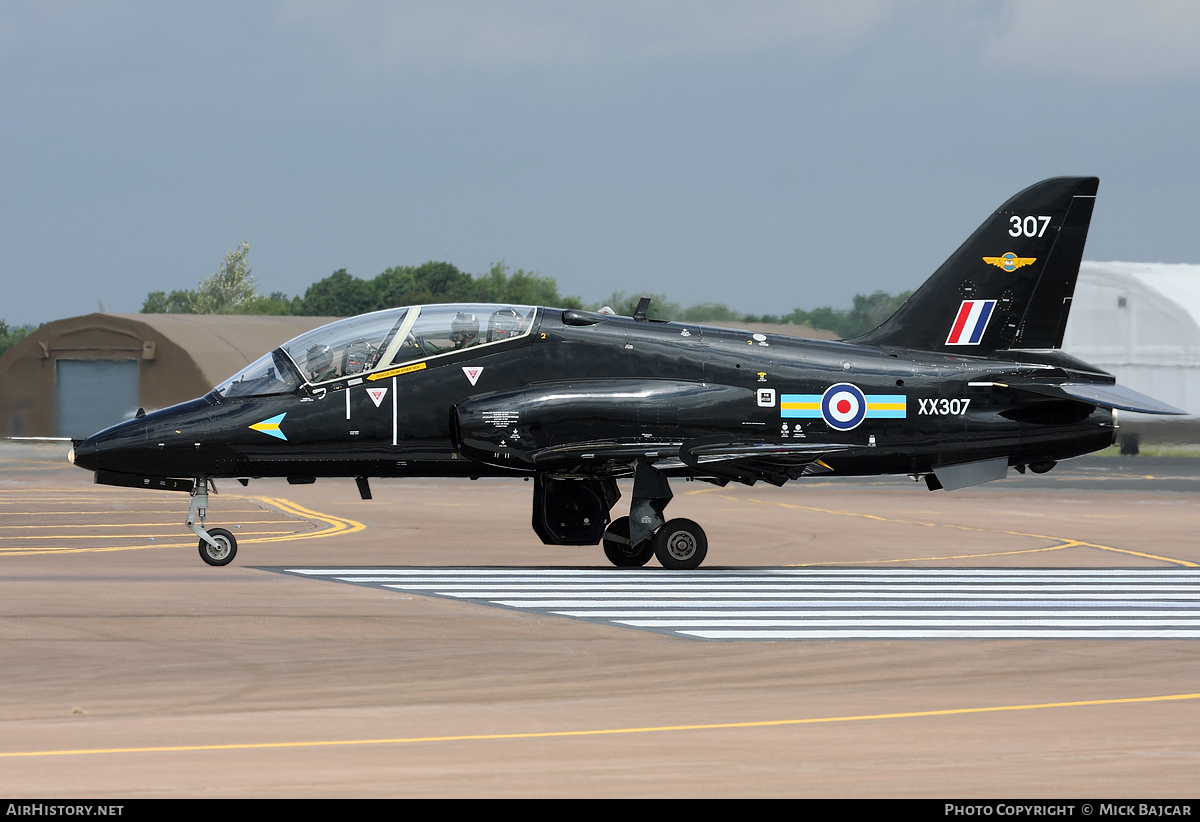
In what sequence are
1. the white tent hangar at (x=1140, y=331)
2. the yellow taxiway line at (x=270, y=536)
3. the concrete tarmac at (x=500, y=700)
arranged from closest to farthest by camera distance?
1. the concrete tarmac at (x=500, y=700)
2. the yellow taxiway line at (x=270, y=536)
3. the white tent hangar at (x=1140, y=331)

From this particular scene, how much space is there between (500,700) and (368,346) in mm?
10088

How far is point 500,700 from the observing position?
10422mm

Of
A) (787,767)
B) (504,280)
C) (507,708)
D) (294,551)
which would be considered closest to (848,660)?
(507,708)

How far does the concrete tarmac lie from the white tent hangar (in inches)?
1441

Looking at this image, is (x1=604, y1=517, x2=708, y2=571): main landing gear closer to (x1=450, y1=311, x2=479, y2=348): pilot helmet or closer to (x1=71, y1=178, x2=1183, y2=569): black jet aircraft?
(x1=71, y1=178, x2=1183, y2=569): black jet aircraft

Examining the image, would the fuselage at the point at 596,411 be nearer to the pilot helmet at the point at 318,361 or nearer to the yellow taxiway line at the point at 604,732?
the pilot helmet at the point at 318,361

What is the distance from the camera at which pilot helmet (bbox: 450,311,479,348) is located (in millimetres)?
19953

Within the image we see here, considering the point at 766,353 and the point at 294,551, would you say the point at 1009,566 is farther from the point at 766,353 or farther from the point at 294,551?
the point at 294,551

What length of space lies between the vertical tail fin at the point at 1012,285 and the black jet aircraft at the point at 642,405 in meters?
0.03

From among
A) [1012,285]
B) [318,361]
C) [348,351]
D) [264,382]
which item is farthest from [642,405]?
[1012,285]

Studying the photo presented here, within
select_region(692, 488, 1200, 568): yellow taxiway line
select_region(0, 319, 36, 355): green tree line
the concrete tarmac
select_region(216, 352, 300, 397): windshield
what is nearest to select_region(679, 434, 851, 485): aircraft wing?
the concrete tarmac

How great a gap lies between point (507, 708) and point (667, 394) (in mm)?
10277

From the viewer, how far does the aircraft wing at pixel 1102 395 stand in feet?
65.2

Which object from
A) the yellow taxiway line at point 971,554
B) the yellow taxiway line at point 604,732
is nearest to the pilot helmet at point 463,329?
the yellow taxiway line at point 971,554
